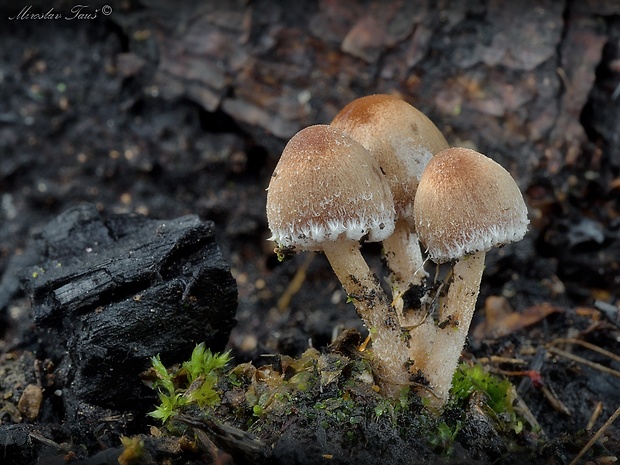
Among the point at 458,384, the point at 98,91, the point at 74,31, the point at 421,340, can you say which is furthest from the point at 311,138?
the point at 74,31

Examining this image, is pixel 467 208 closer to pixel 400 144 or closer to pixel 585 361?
pixel 400 144

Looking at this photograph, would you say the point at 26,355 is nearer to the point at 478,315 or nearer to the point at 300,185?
the point at 300,185

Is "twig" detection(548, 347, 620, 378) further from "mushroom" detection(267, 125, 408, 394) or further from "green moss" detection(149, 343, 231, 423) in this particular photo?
"green moss" detection(149, 343, 231, 423)

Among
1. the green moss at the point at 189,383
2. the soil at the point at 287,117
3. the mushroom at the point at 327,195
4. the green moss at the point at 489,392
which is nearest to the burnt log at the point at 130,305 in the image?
the green moss at the point at 189,383

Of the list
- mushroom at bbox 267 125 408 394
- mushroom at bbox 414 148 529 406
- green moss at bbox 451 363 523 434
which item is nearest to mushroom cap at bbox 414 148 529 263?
mushroom at bbox 414 148 529 406

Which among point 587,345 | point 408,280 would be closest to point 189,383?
point 408,280
